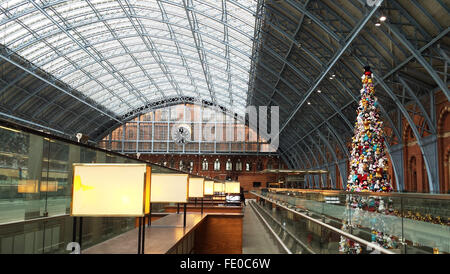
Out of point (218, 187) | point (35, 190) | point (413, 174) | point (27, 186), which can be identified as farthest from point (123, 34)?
point (27, 186)

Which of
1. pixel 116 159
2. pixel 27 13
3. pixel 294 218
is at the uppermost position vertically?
pixel 27 13

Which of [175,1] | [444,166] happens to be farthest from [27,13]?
[444,166]

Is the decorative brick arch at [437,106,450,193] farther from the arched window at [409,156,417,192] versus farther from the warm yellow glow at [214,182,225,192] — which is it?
the warm yellow glow at [214,182,225,192]

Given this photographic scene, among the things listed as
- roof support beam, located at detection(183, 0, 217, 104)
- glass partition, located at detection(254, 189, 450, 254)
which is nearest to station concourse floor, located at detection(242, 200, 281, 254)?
glass partition, located at detection(254, 189, 450, 254)

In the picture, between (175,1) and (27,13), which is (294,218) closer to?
(175,1)

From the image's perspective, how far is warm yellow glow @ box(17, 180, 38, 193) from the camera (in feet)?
10.4

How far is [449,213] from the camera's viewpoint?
386cm

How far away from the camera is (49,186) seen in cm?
371

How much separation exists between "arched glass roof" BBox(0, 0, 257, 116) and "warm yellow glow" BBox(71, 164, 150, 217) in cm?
2642

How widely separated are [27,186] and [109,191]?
66cm

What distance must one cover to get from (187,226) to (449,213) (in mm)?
4304

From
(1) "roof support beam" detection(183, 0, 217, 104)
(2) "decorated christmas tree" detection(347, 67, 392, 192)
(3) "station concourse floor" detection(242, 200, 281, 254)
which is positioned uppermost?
(1) "roof support beam" detection(183, 0, 217, 104)

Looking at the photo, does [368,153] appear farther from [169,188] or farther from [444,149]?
[169,188]

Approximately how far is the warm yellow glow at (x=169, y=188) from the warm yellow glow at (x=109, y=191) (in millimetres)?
2848
